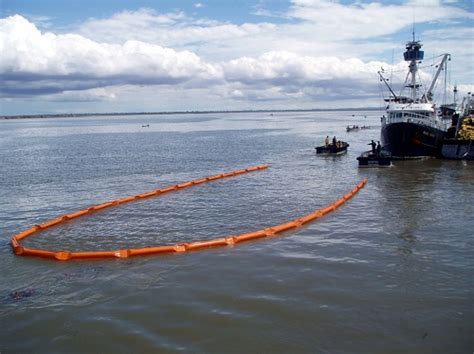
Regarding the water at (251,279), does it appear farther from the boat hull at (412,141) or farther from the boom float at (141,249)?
the boat hull at (412,141)

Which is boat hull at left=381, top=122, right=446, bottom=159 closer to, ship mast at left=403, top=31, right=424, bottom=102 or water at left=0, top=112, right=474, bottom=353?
ship mast at left=403, top=31, right=424, bottom=102

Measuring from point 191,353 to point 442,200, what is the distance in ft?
63.4

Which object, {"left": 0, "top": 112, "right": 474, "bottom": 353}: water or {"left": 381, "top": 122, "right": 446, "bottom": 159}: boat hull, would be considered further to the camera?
{"left": 381, "top": 122, "right": 446, "bottom": 159}: boat hull

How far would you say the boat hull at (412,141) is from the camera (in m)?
40.9

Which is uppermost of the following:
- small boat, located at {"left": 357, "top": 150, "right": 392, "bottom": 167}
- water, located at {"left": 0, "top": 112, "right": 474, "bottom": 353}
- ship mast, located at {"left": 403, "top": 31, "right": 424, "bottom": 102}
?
ship mast, located at {"left": 403, "top": 31, "right": 424, "bottom": 102}

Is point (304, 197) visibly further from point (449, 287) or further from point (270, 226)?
point (449, 287)

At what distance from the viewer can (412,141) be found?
41.3 metres

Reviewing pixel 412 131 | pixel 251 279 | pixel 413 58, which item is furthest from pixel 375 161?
pixel 251 279

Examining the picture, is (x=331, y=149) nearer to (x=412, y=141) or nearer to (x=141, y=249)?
(x=412, y=141)

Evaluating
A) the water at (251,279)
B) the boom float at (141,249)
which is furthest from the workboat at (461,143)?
the boom float at (141,249)

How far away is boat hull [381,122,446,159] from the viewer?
134 ft

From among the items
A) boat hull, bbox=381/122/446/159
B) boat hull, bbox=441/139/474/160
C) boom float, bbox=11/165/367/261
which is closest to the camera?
boom float, bbox=11/165/367/261

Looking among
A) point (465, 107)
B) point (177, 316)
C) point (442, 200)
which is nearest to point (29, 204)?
point (177, 316)

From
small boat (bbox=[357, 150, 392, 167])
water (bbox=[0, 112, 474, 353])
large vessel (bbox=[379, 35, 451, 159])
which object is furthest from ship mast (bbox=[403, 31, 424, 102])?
water (bbox=[0, 112, 474, 353])
